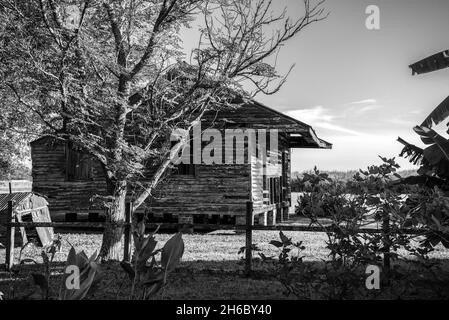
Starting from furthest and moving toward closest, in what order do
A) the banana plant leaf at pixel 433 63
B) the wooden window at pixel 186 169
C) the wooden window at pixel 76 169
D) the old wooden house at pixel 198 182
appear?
the wooden window at pixel 76 169
the wooden window at pixel 186 169
the old wooden house at pixel 198 182
the banana plant leaf at pixel 433 63

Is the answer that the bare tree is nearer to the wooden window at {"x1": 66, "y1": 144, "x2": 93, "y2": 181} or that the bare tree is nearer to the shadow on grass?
the shadow on grass

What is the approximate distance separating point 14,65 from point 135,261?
256 inches

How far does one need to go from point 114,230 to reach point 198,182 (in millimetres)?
7309

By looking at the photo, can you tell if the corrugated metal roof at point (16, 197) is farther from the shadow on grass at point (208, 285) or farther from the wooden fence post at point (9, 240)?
the shadow on grass at point (208, 285)

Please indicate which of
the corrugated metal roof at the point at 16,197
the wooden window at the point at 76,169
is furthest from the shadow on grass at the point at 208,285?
the wooden window at the point at 76,169

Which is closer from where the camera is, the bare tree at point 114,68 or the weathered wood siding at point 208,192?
the bare tree at point 114,68

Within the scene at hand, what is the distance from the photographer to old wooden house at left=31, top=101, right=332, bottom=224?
52.5 feet

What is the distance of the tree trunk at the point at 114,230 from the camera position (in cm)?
910

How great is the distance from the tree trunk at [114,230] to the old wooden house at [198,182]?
5.96m

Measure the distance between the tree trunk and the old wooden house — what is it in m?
5.96

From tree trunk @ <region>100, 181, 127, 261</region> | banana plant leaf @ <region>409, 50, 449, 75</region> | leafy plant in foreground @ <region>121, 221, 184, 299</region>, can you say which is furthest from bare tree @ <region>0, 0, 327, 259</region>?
leafy plant in foreground @ <region>121, 221, 184, 299</region>

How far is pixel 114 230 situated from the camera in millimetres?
9195
